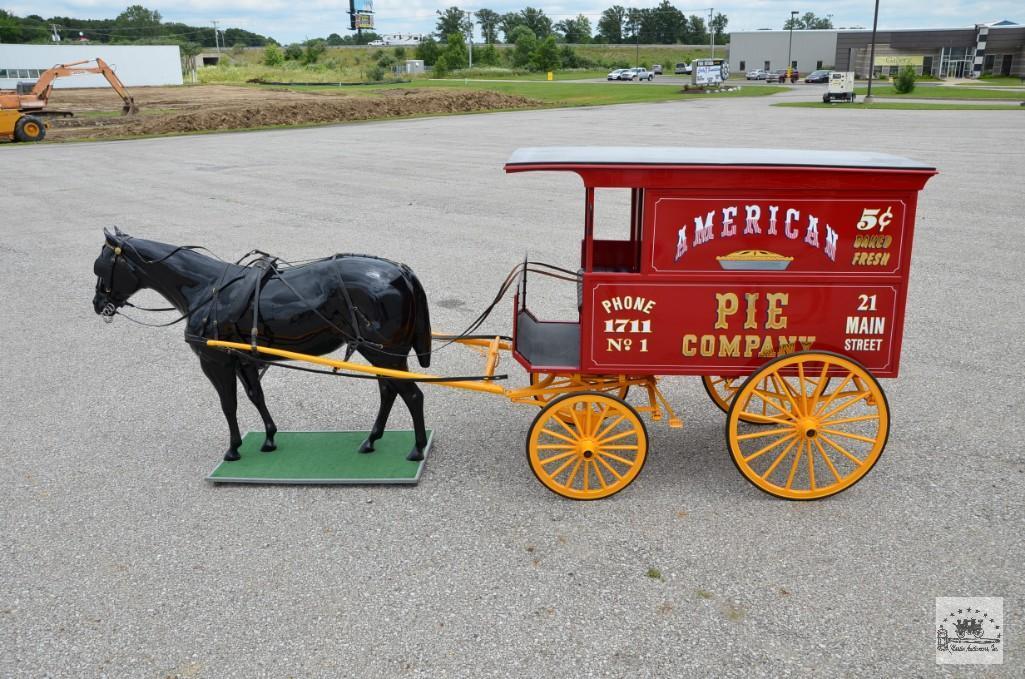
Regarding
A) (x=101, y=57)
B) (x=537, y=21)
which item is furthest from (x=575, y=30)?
(x=101, y=57)

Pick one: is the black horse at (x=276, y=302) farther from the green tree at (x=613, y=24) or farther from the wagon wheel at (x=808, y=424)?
the green tree at (x=613, y=24)

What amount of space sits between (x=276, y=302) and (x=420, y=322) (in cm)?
106

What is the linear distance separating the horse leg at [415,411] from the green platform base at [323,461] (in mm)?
75

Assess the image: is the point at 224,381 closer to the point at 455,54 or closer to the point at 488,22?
the point at 455,54

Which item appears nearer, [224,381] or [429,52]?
[224,381]

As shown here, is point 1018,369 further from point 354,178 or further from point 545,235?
point 354,178

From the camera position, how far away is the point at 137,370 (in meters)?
8.37

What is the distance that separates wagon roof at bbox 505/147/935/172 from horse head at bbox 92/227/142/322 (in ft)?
9.86

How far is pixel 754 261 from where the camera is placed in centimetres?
516

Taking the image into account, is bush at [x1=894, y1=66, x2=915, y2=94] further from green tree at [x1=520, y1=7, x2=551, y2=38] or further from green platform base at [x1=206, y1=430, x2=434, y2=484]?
green tree at [x1=520, y1=7, x2=551, y2=38]

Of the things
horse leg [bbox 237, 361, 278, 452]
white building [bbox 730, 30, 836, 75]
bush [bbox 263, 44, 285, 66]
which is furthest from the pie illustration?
white building [bbox 730, 30, 836, 75]

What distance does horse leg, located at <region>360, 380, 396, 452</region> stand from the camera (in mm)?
6211

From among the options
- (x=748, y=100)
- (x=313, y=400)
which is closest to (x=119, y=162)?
(x=313, y=400)

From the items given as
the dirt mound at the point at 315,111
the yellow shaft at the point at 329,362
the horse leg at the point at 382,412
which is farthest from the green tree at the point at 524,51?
the yellow shaft at the point at 329,362
